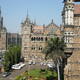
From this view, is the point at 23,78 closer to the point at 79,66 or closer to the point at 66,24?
the point at 66,24

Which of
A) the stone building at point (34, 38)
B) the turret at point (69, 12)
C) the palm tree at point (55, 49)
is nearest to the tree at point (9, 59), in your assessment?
the stone building at point (34, 38)

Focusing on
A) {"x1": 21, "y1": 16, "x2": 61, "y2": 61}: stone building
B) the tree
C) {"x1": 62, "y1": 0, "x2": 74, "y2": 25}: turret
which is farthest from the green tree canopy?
{"x1": 21, "y1": 16, "x2": 61, "y2": 61}: stone building

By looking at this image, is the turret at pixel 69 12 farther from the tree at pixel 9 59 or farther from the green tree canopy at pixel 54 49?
the tree at pixel 9 59

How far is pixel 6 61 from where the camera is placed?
80938 millimetres

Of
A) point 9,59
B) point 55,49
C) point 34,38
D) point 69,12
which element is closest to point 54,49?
point 55,49

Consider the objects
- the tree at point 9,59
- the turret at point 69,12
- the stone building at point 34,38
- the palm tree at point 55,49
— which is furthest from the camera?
the stone building at point 34,38

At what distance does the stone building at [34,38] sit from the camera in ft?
350

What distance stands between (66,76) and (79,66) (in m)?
2.41

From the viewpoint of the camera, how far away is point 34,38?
354ft

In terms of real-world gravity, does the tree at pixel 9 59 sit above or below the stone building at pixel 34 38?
below

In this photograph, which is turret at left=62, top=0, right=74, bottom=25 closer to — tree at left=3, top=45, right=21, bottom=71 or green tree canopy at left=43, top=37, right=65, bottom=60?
green tree canopy at left=43, top=37, right=65, bottom=60

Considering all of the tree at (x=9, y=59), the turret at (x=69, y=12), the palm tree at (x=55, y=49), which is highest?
the turret at (x=69, y=12)

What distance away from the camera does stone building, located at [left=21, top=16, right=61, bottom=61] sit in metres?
107

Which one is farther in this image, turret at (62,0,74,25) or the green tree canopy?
turret at (62,0,74,25)
